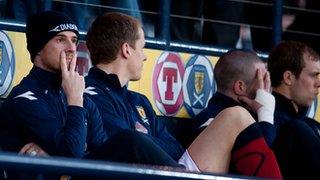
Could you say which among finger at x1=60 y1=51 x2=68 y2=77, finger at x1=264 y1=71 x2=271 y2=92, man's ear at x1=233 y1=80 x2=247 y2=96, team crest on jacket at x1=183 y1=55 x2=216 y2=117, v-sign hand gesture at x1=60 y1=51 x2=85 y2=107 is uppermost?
finger at x1=60 y1=51 x2=68 y2=77

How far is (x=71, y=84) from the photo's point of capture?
5086mm

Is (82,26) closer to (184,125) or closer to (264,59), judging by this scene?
(184,125)

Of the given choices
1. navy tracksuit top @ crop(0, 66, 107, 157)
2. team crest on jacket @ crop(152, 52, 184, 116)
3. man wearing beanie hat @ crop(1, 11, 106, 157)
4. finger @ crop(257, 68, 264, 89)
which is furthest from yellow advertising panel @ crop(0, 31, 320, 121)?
navy tracksuit top @ crop(0, 66, 107, 157)

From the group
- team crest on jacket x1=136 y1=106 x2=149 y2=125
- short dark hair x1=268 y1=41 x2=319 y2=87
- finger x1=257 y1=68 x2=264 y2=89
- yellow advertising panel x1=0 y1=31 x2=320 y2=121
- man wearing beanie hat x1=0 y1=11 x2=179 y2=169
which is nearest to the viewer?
man wearing beanie hat x1=0 y1=11 x2=179 y2=169

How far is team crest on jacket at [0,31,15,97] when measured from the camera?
598 centimetres

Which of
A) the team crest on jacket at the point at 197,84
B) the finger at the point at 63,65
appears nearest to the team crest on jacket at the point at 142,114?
the finger at the point at 63,65

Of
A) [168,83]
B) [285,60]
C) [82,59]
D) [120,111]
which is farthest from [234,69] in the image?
[120,111]

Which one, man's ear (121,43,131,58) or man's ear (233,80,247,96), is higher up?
man's ear (121,43,131,58)

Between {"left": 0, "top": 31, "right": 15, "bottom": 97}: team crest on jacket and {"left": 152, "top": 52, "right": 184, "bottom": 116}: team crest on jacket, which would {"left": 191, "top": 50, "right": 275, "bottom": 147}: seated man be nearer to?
{"left": 152, "top": 52, "right": 184, "bottom": 116}: team crest on jacket

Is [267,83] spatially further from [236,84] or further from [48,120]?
[48,120]

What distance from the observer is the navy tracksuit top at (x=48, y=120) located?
192 inches

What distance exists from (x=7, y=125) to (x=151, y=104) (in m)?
1.49

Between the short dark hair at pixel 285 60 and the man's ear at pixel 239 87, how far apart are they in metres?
0.32

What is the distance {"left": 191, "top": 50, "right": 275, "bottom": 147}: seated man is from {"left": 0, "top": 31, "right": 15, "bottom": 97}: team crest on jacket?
1024mm
